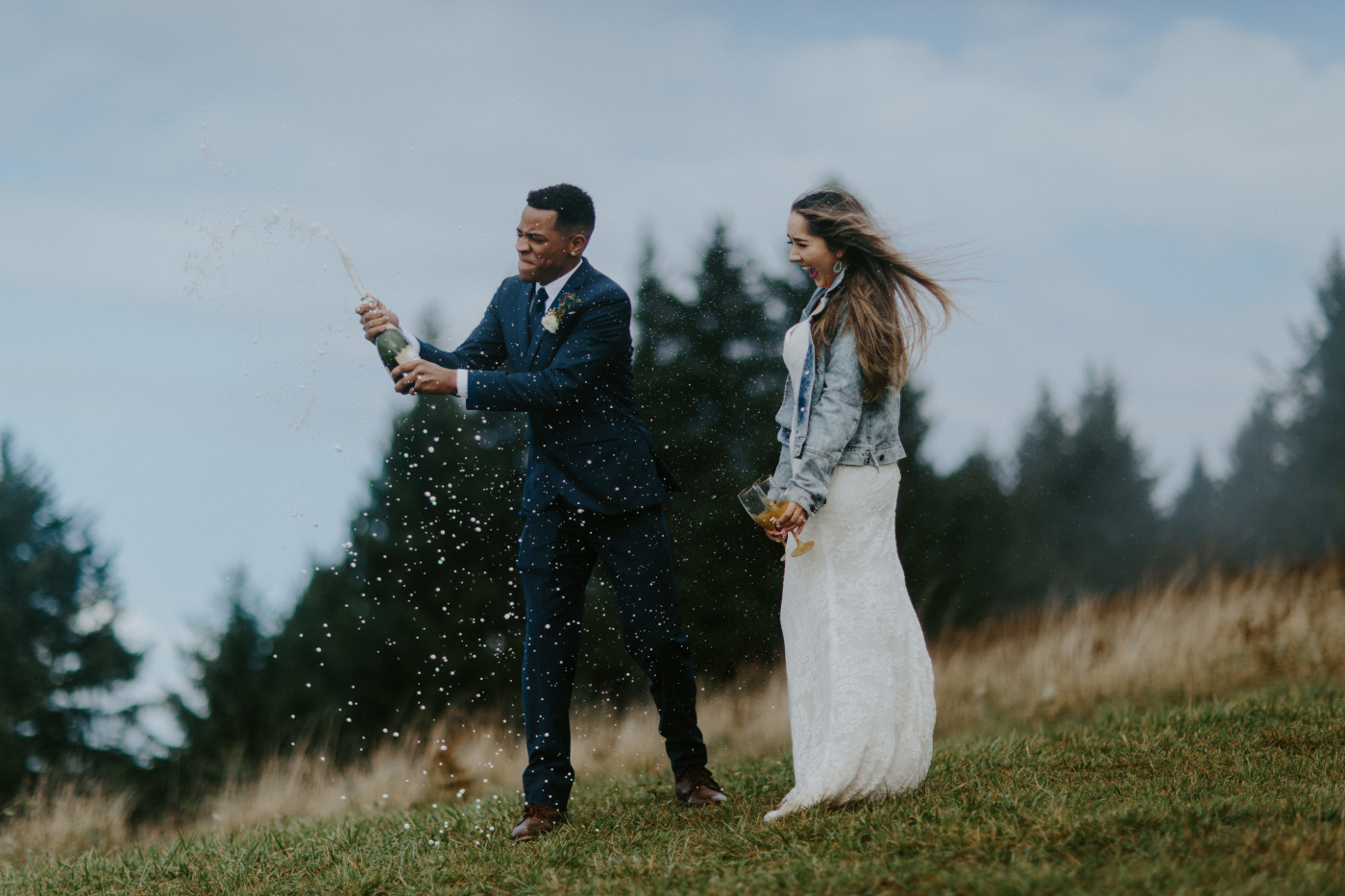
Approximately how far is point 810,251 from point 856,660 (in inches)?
62.8

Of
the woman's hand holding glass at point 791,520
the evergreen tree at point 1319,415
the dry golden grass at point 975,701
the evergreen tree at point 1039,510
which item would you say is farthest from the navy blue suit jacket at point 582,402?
the evergreen tree at point 1319,415

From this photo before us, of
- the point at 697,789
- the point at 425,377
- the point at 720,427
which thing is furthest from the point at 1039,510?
the point at 425,377

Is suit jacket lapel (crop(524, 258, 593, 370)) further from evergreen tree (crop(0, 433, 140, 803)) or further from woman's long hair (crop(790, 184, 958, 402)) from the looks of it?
evergreen tree (crop(0, 433, 140, 803))

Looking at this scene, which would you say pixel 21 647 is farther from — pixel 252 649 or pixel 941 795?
pixel 941 795

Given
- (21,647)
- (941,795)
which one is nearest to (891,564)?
Answer: (941,795)

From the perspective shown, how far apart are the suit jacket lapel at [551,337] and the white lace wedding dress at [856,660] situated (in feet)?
4.28

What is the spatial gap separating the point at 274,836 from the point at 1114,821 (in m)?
3.84

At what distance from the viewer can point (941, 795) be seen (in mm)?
4477

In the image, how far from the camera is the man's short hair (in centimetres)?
490

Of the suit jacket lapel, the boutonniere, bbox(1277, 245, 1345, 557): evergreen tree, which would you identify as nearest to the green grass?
the suit jacket lapel

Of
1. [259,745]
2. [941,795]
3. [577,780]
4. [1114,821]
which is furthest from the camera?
[259,745]

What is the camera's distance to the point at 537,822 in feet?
15.5

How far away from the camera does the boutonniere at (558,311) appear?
16.0 ft

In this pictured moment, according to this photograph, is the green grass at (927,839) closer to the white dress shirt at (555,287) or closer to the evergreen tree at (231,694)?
the white dress shirt at (555,287)
